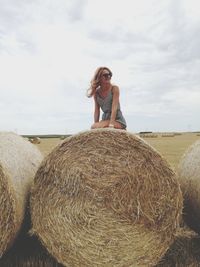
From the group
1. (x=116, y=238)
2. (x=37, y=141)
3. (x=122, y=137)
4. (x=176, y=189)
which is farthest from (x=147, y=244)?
(x=37, y=141)

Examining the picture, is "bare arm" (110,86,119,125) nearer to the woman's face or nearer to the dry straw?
the woman's face

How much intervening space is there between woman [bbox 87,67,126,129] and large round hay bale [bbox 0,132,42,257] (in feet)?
5.67

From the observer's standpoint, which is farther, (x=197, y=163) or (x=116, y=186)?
(x=197, y=163)

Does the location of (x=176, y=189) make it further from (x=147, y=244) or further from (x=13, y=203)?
(x=13, y=203)

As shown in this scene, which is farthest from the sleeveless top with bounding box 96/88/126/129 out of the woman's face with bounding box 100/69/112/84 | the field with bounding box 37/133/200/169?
the field with bounding box 37/133/200/169

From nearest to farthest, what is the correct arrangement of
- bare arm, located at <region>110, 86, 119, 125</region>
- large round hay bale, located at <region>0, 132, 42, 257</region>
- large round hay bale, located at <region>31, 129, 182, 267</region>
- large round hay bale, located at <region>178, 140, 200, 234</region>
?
large round hay bale, located at <region>0, 132, 42, 257</region> < large round hay bale, located at <region>31, 129, 182, 267</region> < large round hay bale, located at <region>178, 140, 200, 234</region> < bare arm, located at <region>110, 86, 119, 125</region>

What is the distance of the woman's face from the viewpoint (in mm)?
6824

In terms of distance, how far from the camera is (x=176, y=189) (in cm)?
448

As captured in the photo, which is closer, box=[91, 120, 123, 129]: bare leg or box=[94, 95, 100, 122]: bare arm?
box=[91, 120, 123, 129]: bare leg

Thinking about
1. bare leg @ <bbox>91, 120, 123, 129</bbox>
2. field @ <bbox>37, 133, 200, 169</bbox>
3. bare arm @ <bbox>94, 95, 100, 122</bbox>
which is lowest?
field @ <bbox>37, 133, 200, 169</bbox>

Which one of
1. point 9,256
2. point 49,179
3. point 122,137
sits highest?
point 122,137

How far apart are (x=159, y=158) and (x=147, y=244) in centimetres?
86

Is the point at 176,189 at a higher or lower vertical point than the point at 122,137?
lower

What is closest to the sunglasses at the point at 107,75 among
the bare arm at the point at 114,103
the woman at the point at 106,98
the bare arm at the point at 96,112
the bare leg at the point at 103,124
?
the woman at the point at 106,98
